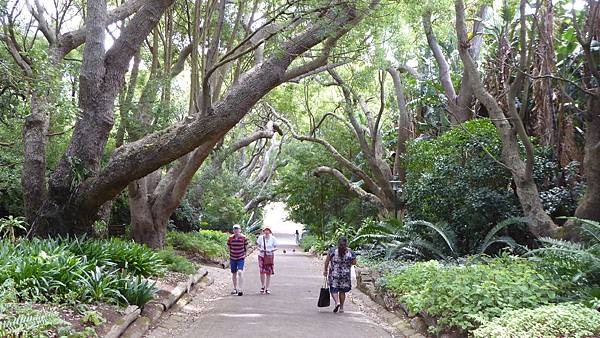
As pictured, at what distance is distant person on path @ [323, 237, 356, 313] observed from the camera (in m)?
10.4

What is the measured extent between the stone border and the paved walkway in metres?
0.17

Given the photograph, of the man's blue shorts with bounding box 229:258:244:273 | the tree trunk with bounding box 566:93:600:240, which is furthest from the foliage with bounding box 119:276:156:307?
the tree trunk with bounding box 566:93:600:240

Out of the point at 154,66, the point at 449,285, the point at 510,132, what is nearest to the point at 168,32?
the point at 154,66

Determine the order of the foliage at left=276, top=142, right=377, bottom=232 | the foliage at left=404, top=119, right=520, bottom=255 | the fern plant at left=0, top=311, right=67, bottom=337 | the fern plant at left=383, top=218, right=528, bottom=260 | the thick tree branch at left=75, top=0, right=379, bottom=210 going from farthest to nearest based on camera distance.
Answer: the foliage at left=276, top=142, right=377, bottom=232 < the foliage at left=404, top=119, right=520, bottom=255 < the fern plant at left=383, top=218, right=528, bottom=260 < the thick tree branch at left=75, top=0, right=379, bottom=210 < the fern plant at left=0, top=311, right=67, bottom=337

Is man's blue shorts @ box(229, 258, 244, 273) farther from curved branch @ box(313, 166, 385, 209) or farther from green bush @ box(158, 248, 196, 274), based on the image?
curved branch @ box(313, 166, 385, 209)

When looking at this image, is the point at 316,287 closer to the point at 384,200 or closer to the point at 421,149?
the point at 421,149

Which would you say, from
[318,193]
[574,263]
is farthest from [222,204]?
[574,263]

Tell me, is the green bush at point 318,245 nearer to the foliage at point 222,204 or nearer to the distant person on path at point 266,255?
the foliage at point 222,204

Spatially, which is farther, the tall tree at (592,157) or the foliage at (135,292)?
the tall tree at (592,157)

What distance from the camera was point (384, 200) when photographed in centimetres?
2198

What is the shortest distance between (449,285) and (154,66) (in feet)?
32.8

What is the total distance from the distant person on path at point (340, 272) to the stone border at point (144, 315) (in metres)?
2.81

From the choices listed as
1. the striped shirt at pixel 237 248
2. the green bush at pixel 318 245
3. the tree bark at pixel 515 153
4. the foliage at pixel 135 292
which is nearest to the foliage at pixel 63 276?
the foliage at pixel 135 292

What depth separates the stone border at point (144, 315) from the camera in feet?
23.4
